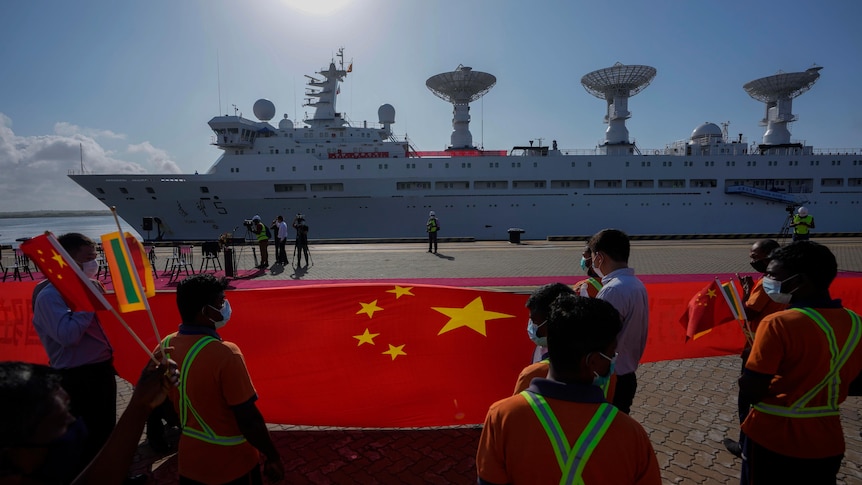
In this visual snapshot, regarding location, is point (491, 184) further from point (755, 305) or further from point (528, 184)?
point (755, 305)

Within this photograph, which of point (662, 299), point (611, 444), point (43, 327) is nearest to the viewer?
point (611, 444)

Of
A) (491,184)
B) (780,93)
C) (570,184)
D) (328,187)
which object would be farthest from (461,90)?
(780,93)

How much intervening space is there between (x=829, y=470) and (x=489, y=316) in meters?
2.32

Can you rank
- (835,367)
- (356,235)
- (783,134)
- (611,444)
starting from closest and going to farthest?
(611,444) → (835,367) → (356,235) → (783,134)

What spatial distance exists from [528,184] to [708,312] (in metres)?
26.1

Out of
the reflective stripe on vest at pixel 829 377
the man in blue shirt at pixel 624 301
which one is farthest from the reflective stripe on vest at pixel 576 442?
the reflective stripe on vest at pixel 829 377

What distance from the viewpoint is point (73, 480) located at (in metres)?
1.23

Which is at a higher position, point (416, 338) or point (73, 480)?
point (73, 480)

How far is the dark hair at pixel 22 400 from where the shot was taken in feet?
3.19

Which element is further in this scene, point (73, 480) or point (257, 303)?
point (257, 303)

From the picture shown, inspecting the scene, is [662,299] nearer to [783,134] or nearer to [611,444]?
[611,444]

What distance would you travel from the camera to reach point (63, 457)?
3.64 feet

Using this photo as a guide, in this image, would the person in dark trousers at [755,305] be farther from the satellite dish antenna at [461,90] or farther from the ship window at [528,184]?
the satellite dish antenna at [461,90]

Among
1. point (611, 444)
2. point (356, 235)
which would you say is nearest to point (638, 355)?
point (611, 444)
